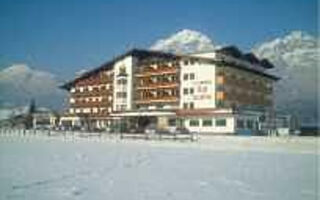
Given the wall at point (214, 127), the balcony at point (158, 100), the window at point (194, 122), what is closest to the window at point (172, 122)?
the wall at point (214, 127)

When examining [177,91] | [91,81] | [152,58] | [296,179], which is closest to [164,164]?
[296,179]

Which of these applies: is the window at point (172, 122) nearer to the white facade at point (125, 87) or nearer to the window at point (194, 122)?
the window at point (194, 122)

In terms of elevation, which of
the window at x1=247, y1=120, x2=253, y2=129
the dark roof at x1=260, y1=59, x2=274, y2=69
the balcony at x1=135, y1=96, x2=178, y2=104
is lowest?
the window at x1=247, y1=120, x2=253, y2=129

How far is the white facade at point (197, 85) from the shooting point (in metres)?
51.1

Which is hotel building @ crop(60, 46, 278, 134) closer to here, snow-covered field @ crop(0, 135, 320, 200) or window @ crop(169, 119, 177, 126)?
window @ crop(169, 119, 177, 126)

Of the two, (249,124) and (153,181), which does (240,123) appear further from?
(153,181)

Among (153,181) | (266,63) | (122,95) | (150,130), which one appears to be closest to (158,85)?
(122,95)

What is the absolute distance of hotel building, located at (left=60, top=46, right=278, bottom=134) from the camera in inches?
1949

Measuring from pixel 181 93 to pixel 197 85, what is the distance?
7.52 ft

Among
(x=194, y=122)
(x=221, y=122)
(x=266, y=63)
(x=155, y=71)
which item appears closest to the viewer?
(x=221, y=122)

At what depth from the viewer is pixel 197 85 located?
2074 inches

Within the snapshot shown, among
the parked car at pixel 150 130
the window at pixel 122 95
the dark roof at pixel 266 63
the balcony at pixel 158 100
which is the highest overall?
the dark roof at pixel 266 63

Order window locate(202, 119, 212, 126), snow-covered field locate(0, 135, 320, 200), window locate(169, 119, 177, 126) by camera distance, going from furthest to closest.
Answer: window locate(169, 119, 177, 126) → window locate(202, 119, 212, 126) → snow-covered field locate(0, 135, 320, 200)

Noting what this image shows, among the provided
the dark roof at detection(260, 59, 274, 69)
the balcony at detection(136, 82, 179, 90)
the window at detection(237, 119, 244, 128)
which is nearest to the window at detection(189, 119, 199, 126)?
the window at detection(237, 119, 244, 128)
